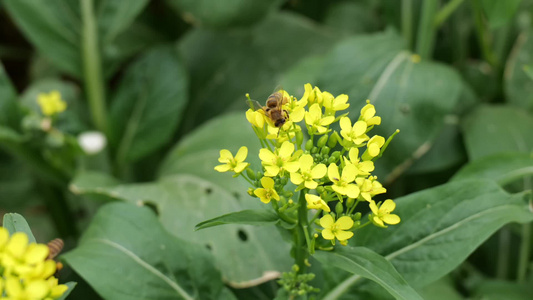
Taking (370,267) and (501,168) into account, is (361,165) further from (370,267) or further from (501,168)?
(501,168)

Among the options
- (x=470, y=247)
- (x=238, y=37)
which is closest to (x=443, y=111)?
(x=470, y=247)

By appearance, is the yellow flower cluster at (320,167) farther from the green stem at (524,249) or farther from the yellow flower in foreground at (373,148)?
the green stem at (524,249)

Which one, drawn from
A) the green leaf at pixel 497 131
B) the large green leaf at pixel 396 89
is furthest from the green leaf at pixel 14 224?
the green leaf at pixel 497 131

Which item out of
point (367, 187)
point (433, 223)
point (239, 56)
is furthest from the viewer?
point (239, 56)

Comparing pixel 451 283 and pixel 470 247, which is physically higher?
pixel 470 247

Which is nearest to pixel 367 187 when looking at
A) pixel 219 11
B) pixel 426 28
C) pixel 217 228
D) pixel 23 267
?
pixel 23 267

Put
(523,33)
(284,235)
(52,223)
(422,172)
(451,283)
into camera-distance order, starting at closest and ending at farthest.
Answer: (284,235), (451,283), (422,172), (523,33), (52,223)

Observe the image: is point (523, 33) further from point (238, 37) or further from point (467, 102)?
point (238, 37)
